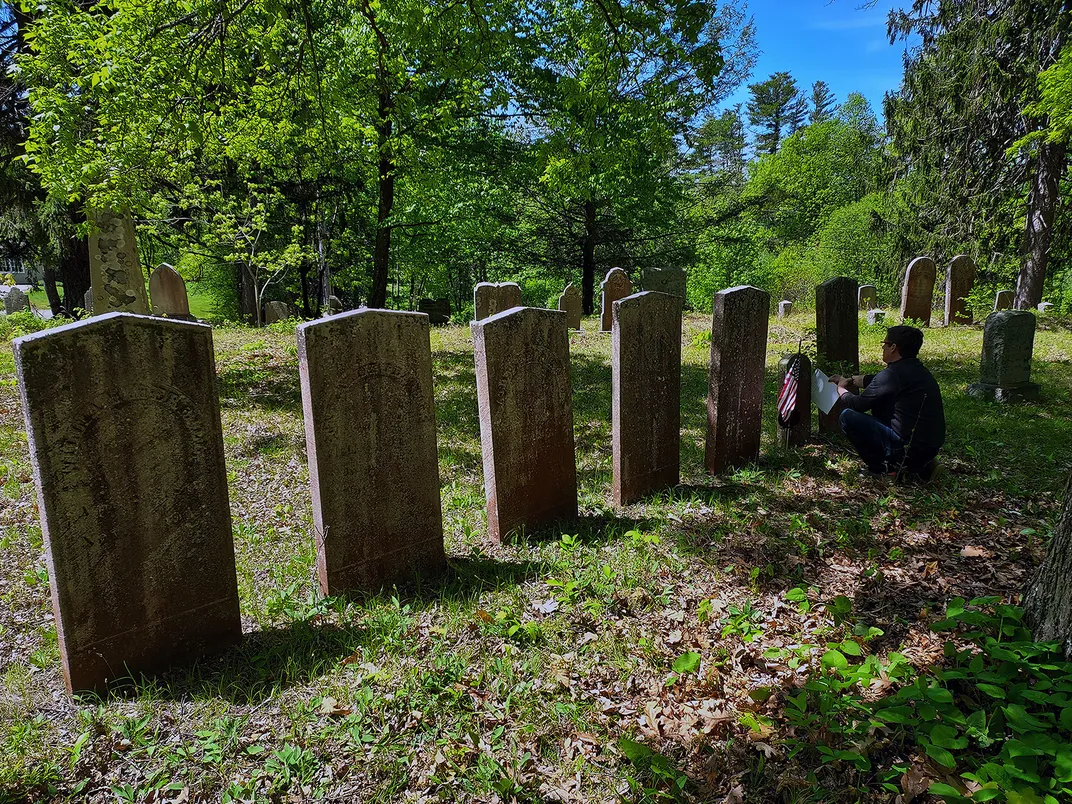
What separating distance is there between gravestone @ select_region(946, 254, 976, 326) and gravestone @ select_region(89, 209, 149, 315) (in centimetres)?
1788

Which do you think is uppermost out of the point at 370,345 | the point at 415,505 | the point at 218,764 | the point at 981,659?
Answer: the point at 370,345

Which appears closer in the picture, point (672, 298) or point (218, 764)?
point (218, 764)

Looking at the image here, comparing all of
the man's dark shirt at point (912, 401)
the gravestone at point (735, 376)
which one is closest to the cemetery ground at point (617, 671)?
the man's dark shirt at point (912, 401)

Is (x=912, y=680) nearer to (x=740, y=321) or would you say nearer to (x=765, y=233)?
(x=740, y=321)

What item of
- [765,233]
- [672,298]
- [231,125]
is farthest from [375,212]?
[765,233]

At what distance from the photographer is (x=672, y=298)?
5180mm

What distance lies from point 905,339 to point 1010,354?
456cm

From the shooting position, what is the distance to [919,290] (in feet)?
48.6

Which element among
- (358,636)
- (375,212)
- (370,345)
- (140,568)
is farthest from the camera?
(375,212)

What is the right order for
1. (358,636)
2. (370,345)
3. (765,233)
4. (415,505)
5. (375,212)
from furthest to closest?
(765,233)
(375,212)
(415,505)
(370,345)
(358,636)

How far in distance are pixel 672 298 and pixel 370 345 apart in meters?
2.79

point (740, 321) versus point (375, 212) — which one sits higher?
point (375, 212)

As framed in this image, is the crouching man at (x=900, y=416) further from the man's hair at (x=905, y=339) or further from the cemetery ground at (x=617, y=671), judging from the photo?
the cemetery ground at (x=617, y=671)

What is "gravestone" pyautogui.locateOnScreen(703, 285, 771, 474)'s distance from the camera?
5379 mm
